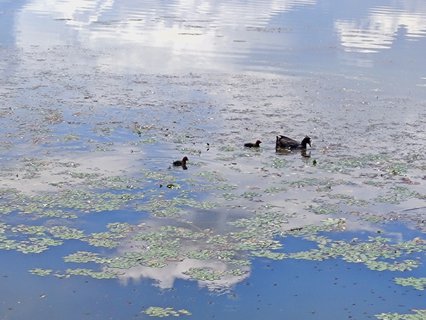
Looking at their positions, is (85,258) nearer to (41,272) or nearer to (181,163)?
(41,272)

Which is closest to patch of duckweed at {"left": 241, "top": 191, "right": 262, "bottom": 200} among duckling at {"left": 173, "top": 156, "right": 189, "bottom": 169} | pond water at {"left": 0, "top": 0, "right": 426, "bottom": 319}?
pond water at {"left": 0, "top": 0, "right": 426, "bottom": 319}

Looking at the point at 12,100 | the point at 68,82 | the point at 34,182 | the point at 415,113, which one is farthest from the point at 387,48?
the point at 34,182

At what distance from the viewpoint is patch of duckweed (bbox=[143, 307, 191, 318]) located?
1136 cm

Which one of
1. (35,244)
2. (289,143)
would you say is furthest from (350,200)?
(35,244)

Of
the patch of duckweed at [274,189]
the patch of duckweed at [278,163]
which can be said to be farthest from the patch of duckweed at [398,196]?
the patch of duckweed at [278,163]

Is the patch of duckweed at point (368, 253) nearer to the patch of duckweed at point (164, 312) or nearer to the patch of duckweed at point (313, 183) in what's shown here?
the patch of duckweed at point (164, 312)

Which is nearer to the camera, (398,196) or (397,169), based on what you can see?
(398,196)

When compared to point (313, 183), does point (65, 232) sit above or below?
above

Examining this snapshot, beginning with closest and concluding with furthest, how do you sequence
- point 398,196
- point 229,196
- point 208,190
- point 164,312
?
point 164,312, point 229,196, point 208,190, point 398,196

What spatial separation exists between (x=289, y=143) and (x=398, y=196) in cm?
412

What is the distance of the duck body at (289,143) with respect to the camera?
20.4 m

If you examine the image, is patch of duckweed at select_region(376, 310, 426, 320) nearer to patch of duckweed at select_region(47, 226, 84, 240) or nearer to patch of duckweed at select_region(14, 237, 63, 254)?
patch of duckweed at select_region(47, 226, 84, 240)

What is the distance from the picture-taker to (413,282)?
505 inches

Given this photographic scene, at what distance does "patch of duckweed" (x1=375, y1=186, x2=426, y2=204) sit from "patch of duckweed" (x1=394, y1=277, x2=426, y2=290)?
158 inches
